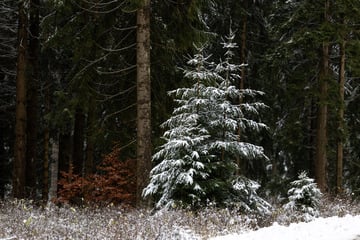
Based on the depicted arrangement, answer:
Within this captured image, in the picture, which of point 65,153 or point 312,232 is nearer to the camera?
point 312,232

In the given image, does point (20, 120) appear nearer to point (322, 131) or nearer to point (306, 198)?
point (306, 198)

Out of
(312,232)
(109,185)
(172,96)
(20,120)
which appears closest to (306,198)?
(312,232)

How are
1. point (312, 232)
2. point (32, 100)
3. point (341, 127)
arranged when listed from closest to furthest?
1. point (312, 232)
2. point (341, 127)
3. point (32, 100)

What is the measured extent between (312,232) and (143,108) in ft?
16.4

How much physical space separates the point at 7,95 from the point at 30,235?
14.7 m

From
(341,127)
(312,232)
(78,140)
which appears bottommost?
(312,232)

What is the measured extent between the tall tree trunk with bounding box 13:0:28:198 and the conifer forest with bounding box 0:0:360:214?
42mm

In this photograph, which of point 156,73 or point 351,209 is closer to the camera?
point 351,209

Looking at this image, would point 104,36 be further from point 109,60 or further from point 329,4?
point 329,4

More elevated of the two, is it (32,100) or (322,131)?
(32,100)

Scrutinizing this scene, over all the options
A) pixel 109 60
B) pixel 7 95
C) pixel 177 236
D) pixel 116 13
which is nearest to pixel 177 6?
pixel 116 13

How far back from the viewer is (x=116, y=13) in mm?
12391

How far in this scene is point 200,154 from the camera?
962 cm

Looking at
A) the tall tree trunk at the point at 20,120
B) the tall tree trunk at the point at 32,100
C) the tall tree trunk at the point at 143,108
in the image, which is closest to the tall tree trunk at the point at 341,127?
the tall tree trunk at the point at 143,108
